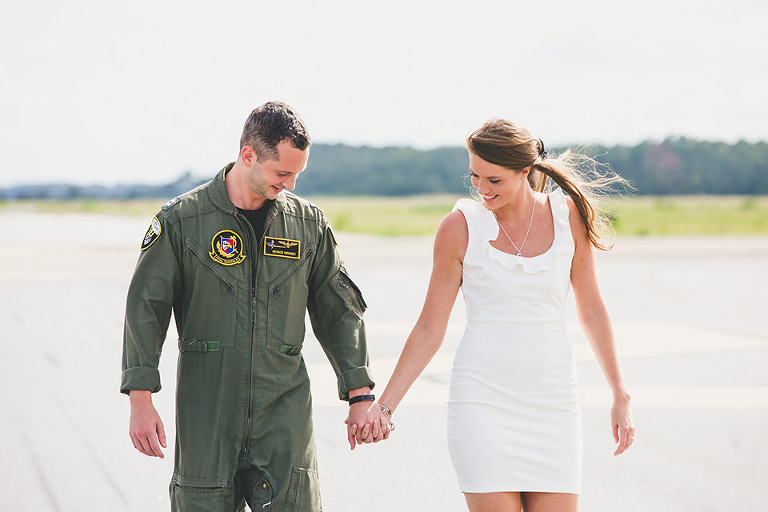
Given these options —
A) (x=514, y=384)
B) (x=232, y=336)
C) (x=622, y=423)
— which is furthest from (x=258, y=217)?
(x=622, y=423)

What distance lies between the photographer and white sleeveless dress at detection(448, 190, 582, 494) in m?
2.99

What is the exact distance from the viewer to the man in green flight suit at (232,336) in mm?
2988

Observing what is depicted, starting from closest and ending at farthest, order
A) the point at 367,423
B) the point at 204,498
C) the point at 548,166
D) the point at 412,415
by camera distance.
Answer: the point at 204,498
the point at 367,423
the point at 548,166
the point at 412,415

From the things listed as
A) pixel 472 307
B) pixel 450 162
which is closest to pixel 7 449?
pixel 472 307

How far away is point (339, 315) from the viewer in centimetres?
330

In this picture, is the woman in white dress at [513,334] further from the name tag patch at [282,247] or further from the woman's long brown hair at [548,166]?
the name tag patch at [282,247]

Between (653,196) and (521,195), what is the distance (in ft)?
376

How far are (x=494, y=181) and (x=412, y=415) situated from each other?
416 centimetres

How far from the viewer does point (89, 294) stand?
14.9 metres

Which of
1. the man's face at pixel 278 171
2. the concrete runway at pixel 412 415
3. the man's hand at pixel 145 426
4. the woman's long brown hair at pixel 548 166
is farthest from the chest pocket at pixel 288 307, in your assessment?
the concrete runway at pixel 412 415

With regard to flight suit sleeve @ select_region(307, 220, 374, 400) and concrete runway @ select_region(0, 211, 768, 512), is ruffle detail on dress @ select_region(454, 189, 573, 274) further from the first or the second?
concrete runway @ select_region(0, 211, 768, 512)

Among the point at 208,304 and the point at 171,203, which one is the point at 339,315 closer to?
the point at 208,304

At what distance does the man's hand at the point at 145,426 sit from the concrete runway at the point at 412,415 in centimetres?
218

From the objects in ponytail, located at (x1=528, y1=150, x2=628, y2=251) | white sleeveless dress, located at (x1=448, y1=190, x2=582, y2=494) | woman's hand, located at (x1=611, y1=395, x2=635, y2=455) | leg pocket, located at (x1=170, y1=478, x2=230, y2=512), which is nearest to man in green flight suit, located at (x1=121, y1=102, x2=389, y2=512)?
leg pocket, located at (x1=170, y1=478, x2=230, y2=512)
